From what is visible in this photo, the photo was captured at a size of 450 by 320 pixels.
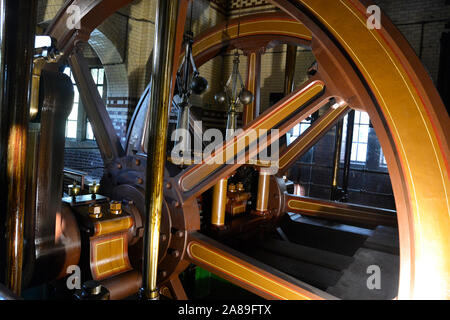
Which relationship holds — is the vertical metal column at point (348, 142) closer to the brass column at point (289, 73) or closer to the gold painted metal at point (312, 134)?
the brass column at point (289, 73)

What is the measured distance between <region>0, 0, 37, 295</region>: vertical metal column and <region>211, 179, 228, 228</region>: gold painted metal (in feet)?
7.23

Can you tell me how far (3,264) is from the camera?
667mm

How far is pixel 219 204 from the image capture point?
9.49 ft

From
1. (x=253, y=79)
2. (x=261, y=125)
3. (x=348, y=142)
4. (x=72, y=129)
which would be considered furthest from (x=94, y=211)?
(x=72, y=129)

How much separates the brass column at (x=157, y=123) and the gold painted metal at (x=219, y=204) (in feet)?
6.05

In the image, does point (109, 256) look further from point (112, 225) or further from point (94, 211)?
point (94, 211)

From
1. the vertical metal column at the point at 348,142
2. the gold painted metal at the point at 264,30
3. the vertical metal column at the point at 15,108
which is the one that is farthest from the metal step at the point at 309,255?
the vertical metal column at the point at 15,108

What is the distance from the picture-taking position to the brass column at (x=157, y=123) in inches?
37.7

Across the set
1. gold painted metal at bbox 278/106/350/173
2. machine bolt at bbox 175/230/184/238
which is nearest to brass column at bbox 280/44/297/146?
gold painted metal at bbox 278/106/350/173

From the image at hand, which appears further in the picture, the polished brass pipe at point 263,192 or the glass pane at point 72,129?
the glass pane at point 72,129

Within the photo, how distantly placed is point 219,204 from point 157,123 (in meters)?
1.99

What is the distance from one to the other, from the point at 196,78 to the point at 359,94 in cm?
146
